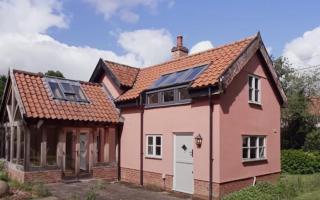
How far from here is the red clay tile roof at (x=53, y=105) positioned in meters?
17.4

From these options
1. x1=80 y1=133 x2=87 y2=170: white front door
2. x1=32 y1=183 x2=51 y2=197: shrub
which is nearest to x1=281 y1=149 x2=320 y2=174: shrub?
x1=80 y1=133 x2=87 y2=170: white front door

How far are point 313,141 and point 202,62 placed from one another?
600 inches

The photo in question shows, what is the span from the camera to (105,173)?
19.9 m

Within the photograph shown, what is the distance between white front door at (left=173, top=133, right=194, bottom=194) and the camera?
1595cm

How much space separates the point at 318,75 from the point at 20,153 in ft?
89.6

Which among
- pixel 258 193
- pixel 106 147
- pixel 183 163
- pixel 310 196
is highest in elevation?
pixel 106 147

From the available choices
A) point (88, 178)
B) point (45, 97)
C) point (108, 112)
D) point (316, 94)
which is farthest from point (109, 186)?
point (316, 94)

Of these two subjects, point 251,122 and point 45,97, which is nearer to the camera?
point 251,122

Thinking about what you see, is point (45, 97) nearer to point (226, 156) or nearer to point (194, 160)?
point (194, 160)

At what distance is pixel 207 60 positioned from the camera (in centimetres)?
1786

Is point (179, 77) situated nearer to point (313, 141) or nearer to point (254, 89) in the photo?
point (254, 89)

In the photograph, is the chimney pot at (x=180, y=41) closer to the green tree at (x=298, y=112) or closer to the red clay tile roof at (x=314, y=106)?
the green tree at (x=298, y=112)

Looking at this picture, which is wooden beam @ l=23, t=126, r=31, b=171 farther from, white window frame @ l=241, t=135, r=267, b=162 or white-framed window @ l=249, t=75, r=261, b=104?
white-framed window @ l=249, t=75, r=261, b=104

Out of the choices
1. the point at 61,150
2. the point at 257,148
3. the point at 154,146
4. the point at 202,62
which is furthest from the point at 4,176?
the point at 257,148
